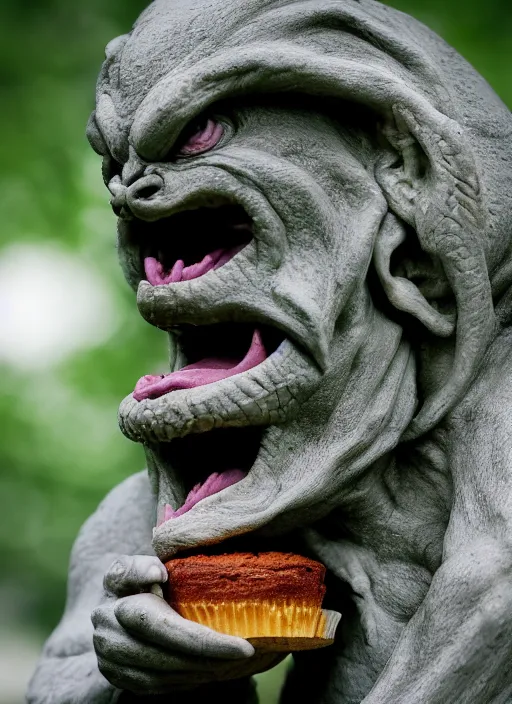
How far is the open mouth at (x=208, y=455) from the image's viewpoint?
1345mm

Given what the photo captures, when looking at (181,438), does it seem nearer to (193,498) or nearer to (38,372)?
(193,498)

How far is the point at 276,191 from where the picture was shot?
1263mm

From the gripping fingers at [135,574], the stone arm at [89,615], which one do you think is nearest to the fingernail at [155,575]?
the gripping fingers at [135,574]

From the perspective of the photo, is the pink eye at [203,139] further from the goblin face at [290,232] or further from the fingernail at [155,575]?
the fingernail at [155,575]

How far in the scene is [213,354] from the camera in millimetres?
1393

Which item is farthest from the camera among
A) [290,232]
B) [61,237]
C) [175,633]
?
[61,237]

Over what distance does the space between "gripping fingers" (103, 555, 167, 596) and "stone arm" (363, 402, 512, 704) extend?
27 cm

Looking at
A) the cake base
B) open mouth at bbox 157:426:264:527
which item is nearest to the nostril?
open mouth at bbox 157:426:264:527

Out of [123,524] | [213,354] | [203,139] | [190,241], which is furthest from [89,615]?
[203,139]

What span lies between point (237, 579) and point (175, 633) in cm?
9

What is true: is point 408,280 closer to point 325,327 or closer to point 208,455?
point 325,327

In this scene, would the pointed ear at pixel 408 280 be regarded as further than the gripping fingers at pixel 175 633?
Yes

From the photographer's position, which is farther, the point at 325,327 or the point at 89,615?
the point at 89,615

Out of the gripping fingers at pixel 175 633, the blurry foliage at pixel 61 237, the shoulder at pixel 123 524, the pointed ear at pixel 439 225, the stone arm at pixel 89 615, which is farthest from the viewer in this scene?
the blurry foliage at pixel 61 237
